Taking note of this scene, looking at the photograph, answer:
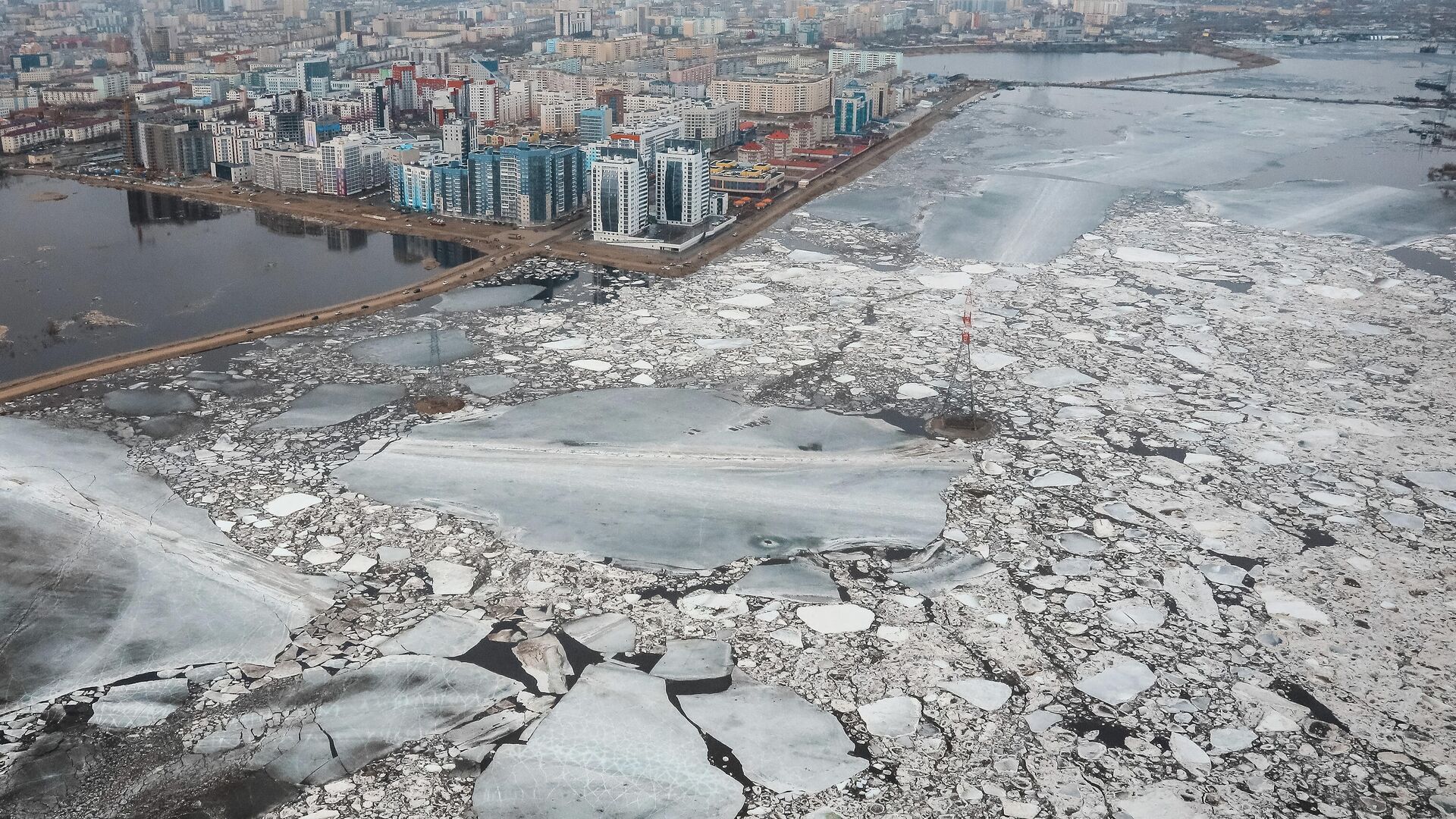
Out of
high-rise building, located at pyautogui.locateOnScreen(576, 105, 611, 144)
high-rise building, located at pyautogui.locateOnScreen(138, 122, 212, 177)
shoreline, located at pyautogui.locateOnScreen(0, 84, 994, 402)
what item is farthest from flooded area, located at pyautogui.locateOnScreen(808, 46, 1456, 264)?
high-rise building, located at pyautogui.locateOnScreen(138, 122, 212, 177)

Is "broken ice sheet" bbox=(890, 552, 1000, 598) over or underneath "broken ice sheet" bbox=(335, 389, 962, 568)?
underneath

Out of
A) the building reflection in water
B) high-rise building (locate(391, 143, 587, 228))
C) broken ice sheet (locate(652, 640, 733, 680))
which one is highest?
high-rise building (locate(391, 143, 587, 228))

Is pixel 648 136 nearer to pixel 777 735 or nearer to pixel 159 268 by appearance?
pixel 159 268

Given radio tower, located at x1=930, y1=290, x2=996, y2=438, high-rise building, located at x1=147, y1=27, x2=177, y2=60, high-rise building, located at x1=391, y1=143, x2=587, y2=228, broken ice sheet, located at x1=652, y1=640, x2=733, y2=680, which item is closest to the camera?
broken ice sheet, located at x1=652, y1=640, x2=733, y2=680

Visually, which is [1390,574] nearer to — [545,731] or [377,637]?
[545,731]

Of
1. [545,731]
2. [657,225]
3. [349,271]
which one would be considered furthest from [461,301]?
[545,731]

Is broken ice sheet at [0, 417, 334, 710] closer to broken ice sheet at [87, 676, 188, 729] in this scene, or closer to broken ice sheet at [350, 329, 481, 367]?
broken ice sheet at [87, 676, 188, 729]
